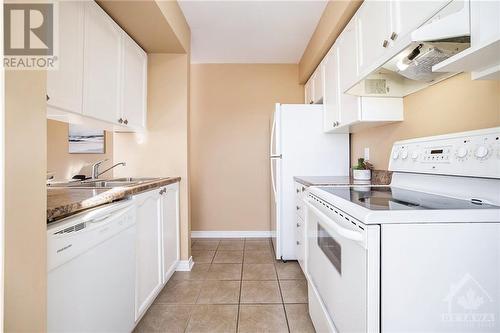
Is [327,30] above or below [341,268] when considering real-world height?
above

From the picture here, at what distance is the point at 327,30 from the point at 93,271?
244 centimetres

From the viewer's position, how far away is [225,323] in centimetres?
162

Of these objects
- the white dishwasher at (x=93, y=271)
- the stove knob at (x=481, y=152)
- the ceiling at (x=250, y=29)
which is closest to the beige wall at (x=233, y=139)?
the ceiling at (x=250, y=29)

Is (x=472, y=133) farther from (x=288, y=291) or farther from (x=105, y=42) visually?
(x=105, y=42)

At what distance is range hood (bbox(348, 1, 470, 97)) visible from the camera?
0.85m

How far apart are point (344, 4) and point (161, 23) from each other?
139cm

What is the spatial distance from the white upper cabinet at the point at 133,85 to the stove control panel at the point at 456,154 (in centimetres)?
208

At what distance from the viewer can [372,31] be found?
150 centimetres

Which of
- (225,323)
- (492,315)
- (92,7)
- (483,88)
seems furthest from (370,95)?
(92,7)

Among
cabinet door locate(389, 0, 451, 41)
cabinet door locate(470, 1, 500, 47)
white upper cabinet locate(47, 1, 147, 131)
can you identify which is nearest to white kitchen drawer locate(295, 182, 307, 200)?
cabinet door locate(389, 0, 451, 41)

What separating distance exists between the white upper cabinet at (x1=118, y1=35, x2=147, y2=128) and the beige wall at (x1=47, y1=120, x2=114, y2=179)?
1.54 feet

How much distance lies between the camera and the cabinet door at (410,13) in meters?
1.04

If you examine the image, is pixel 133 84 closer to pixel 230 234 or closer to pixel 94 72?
pixel 94 72

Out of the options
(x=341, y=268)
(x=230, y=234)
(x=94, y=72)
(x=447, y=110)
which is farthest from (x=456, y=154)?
(x=230, y=234)
